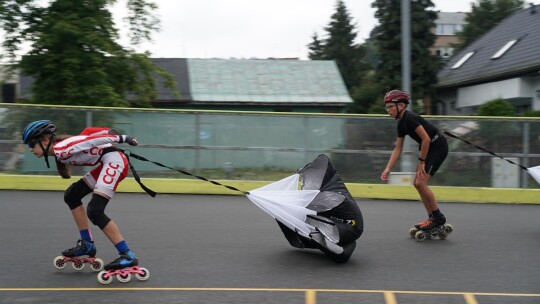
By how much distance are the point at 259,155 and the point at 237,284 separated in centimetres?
765

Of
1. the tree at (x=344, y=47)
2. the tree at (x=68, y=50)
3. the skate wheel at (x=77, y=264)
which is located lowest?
the skate wheel at (x=77, y=264)

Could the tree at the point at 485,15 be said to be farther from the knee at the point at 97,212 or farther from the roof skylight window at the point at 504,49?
the knee at the point at 97,212

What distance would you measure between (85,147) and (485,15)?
78.8m

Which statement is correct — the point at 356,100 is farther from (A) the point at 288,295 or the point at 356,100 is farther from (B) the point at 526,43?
(A) the point at 288,295

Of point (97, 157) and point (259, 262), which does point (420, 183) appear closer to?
point (259, 262)

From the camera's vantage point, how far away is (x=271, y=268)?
704cm

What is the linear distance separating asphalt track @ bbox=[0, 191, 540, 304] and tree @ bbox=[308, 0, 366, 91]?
5676 centimetres

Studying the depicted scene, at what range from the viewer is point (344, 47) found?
223 ft

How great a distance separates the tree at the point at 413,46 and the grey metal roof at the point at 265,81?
301cm

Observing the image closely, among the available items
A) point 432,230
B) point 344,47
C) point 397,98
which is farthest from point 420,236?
point 344,47

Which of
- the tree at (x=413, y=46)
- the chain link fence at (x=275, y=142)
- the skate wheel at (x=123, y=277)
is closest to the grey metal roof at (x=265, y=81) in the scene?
the tree at (x=413, y=46)

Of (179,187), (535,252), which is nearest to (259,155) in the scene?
(179,187)

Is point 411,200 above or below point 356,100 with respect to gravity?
below

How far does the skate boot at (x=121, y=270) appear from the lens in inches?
243
